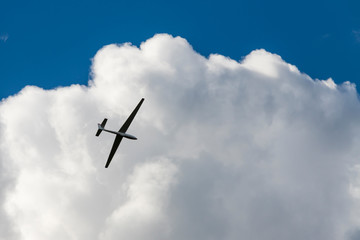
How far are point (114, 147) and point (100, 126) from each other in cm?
1018

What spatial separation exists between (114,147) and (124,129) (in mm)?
9335

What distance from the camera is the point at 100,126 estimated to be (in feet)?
522

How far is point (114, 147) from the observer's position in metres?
166

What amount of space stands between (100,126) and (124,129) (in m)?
7.28

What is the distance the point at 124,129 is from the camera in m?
160
